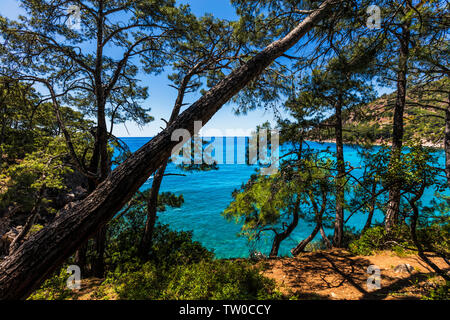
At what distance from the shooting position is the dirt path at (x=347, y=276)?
2.64 metres

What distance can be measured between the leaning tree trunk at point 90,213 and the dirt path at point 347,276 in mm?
3223

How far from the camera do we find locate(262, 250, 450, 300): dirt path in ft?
8.65

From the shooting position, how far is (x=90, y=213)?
150 centimetres

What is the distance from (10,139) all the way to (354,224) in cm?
2839

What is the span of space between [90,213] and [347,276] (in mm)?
4608

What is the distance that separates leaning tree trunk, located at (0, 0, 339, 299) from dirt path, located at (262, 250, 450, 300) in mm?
3223

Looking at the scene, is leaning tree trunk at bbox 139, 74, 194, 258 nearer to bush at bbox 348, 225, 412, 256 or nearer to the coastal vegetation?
the coastal vegetation

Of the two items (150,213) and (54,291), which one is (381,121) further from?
(54,291)

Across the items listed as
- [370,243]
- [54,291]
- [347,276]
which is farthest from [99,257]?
[370,243]

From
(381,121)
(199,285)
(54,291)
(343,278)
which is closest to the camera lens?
(199,285)

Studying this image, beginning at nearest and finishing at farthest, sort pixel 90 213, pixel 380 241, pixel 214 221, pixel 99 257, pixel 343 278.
A: pixel 90 213, pixel 343 278, pixel 99 257, pixel 380 241, pixel 214 221

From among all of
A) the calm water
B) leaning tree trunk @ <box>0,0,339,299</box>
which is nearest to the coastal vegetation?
leaning tree trunk @ <box>0,0,339,299</box>

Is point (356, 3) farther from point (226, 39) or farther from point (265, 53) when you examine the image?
point (226, 39)

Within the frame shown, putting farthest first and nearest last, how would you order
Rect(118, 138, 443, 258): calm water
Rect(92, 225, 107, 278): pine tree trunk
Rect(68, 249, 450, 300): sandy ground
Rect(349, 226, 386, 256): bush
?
Rect(118, 138, 443, 258): calm water → Rect(349, 226, 386, 256): bush → Rect(92, 225, 107, 278): pine tree trunk → Rect(68, 249, 450, 300): sandy ground
